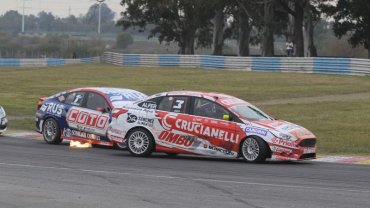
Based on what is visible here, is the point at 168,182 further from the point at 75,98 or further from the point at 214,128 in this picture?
the point at 75,98

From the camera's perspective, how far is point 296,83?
41.3 metres

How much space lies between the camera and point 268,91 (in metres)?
37.3

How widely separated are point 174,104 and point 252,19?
5128 cm

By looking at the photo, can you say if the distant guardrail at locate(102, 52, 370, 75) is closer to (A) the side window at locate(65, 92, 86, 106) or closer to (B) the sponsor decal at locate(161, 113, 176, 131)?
(A) the side window at locate(65, 92, 86, 106)

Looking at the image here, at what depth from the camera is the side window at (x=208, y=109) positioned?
655 inches

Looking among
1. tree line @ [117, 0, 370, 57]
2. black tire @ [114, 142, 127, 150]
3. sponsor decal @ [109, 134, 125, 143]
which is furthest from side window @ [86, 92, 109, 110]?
tree line @ [117, 0, 370, 57]

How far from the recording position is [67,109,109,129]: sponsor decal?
61.8 feet

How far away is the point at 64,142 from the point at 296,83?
73.2 ft

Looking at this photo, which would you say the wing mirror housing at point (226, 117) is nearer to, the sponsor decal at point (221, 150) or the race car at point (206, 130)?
the race car at point (206, 130)

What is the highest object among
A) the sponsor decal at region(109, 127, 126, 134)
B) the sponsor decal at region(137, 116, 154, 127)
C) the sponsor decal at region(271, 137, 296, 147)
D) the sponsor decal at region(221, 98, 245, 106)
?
the sponsor decal at region(221, 98, 245, 106)

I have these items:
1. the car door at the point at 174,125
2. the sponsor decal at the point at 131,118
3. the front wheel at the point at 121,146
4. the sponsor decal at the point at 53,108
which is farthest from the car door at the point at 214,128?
the sponsor decal at the point at 53,108

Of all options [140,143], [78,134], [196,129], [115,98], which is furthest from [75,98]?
[196,129]

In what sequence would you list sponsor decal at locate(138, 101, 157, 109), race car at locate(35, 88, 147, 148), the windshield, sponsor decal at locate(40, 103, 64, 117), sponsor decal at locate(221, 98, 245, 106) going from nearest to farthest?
the windshield
sponsor decal at locate(221, 98, 245, 106)
sponsor decal at locate(138, 101, 157, 109)
race car at locate(35, 88, 147, 148)
sponsor decal at locate(40, 103, 64, 117)

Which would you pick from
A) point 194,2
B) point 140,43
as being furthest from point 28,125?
point 140,43
